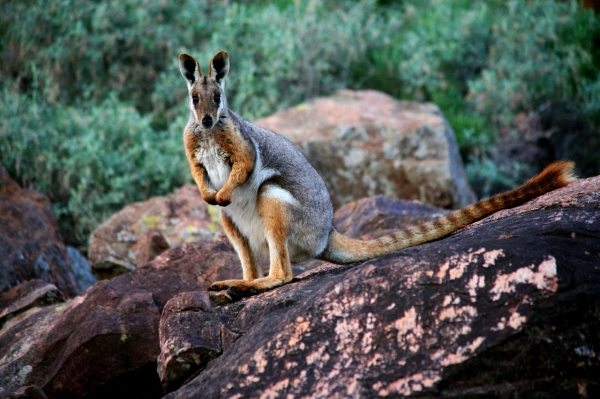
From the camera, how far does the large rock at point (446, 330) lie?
3.46 metres

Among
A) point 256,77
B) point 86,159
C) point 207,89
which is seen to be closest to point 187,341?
point 207,89

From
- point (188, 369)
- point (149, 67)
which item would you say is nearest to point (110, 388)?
point (188, 369)

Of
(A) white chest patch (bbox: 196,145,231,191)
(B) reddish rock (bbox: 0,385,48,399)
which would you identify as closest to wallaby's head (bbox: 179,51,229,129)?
(A) white chest patch (bbox: 196,145,231,191)

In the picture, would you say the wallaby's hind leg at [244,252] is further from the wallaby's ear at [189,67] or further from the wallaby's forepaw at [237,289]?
the wallaby's ear at [189,67]

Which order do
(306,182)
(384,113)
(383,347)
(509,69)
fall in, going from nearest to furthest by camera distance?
1. (383,347)
2. (306,182)
3. (384,113)
4. (509,69)

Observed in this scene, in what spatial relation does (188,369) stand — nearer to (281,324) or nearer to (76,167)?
(281,324)

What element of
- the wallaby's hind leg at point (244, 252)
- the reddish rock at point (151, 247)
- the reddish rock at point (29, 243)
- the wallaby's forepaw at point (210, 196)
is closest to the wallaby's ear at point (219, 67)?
the wallaby's forepaw at point (210, 196)

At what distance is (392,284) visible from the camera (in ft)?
13.1

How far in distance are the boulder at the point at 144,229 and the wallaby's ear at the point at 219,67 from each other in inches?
120

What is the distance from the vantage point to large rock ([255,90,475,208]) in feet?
33.0

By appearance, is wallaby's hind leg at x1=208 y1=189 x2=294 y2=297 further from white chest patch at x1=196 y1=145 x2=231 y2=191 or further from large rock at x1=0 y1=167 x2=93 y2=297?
large rock at x1=0 y1=167 x2=93 y2=297

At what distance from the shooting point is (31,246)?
309 inches

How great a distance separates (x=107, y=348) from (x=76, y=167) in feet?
20.6

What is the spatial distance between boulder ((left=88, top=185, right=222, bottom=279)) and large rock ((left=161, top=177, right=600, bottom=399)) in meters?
4.44
